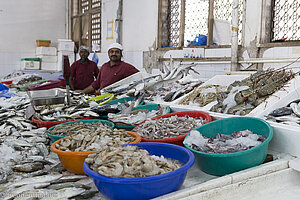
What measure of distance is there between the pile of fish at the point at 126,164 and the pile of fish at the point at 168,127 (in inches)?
25.0

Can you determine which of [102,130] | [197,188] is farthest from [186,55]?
[197,188]

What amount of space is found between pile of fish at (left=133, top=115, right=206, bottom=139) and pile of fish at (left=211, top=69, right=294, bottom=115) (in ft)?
1.31

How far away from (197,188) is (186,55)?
21.8 feet

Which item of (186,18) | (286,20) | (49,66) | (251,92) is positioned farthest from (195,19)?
(49,66)

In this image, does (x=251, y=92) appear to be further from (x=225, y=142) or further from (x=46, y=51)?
(x=46, y=51)

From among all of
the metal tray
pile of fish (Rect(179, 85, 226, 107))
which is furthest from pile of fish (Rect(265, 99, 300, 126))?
the metal tray

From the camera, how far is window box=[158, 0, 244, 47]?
24.6ft

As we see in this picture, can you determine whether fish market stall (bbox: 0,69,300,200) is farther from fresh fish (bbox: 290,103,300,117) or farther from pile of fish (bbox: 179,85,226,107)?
pile of fish (bbox: 179,85,226,107)

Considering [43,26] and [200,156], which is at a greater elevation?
[43,26]

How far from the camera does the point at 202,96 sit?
3467 millimetres

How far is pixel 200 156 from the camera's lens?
75.6 inches

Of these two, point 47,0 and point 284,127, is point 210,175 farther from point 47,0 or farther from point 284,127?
point 47,0

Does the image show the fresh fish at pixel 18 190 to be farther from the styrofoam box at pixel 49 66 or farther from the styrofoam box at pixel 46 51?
the styrofoam box at pixel 46 51

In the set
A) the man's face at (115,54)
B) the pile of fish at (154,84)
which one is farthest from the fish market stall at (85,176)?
the man's face at (115,54)
